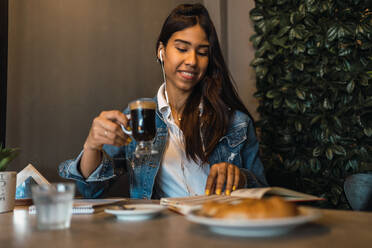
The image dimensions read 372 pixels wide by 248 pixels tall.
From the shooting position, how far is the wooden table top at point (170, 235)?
554mm

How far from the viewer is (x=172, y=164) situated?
1734 mm

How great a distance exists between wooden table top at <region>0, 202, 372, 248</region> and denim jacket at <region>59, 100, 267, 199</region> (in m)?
0.83

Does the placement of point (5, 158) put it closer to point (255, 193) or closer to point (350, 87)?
point (255, 193)

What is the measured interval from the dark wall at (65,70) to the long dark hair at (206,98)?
0.64 m

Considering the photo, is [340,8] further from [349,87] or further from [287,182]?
[287,182]

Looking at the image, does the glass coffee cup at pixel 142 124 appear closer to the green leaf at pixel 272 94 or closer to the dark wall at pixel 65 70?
the dark wall at pixel 65 70

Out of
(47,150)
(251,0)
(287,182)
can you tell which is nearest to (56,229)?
(47,150)

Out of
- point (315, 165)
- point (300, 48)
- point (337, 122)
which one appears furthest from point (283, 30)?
point (315, 165)

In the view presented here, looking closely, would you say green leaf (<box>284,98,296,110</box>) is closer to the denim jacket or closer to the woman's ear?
the denim jacket

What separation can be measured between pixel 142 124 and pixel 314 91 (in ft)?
6.52

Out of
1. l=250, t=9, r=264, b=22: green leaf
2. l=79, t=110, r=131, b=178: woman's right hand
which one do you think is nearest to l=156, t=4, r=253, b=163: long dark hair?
l=79, t=110, r=131, b=178: woman's right hand

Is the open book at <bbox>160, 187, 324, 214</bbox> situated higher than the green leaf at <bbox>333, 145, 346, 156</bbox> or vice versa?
the green leaf at <bbox>333, 145, 346, 156</bbox>

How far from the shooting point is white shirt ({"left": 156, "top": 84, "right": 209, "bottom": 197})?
1687mm

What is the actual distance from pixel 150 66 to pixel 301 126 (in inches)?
50.9
